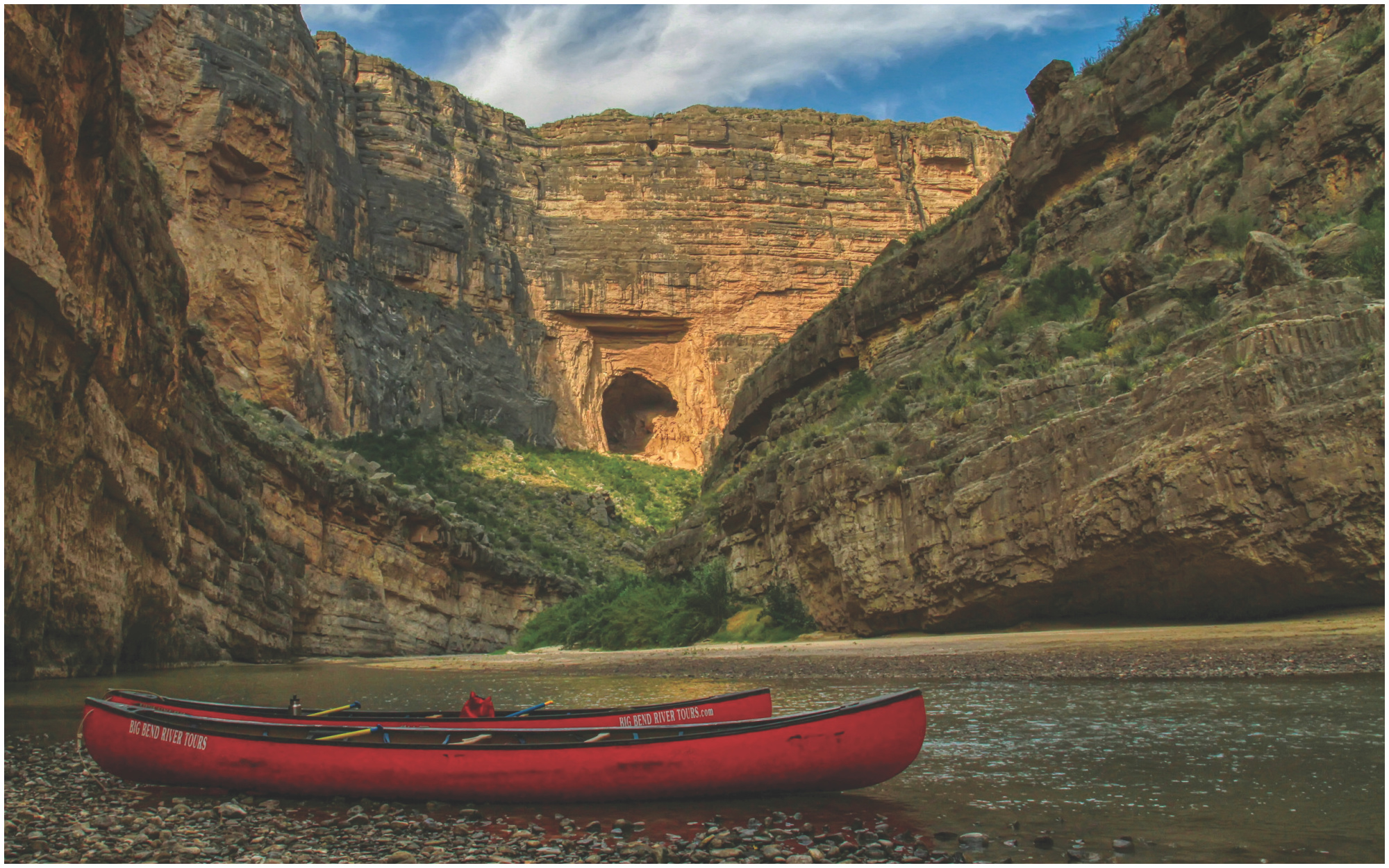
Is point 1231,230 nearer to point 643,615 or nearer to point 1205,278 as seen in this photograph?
point 1205,278

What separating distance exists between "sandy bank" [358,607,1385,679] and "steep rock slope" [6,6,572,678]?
29.7 feet

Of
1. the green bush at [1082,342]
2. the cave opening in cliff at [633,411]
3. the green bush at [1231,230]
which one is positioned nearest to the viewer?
the green bush at [1231,230]

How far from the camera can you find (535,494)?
50.0m

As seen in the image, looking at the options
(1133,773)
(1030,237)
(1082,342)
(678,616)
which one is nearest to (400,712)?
(1133,773)

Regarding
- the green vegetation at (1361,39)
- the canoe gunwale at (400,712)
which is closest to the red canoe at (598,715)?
the canoe gunwale at (400,712)

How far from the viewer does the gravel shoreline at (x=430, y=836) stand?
4.82 meters

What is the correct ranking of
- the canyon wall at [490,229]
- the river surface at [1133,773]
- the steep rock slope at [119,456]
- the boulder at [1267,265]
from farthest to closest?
1. the canyon wall at [490,229]
2. the boulder at [1267,265]
3. the steep rock slope at [119,456]
4. the river surface at [1133,773]

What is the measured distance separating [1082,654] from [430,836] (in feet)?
28.2

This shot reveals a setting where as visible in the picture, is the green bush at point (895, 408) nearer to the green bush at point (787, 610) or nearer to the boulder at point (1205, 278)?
the green bush at point (787, 610)

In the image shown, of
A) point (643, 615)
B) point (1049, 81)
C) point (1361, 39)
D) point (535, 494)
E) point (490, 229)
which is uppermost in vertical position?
point (490, 229)

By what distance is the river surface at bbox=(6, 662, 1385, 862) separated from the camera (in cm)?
468

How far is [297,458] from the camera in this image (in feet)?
93.9

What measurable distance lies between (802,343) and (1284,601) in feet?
68.4

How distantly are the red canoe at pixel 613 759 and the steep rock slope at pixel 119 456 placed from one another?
24.4 ft
